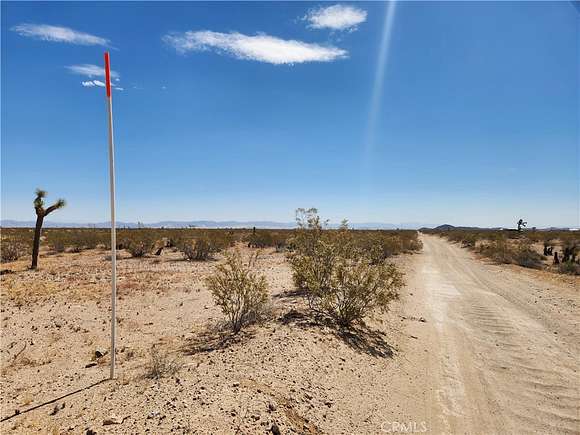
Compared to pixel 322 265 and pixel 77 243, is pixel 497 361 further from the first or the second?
pixel 77 243

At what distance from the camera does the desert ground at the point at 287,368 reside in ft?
15.4

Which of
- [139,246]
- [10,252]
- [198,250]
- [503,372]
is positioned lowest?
[503,372]

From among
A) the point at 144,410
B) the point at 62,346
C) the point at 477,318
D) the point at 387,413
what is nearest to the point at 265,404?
the point at 144,410

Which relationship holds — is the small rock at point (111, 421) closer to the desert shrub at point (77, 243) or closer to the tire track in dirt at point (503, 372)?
the tire track in dirt at point (503, 372)

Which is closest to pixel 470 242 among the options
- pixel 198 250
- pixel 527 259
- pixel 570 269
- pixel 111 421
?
pixel 527 259

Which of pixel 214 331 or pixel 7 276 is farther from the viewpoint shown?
pixel 7 276

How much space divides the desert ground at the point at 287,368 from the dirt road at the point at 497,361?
0.10ft

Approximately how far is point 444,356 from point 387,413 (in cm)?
293

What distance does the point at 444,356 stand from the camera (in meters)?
7.67

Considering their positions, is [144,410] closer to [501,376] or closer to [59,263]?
[501,376]

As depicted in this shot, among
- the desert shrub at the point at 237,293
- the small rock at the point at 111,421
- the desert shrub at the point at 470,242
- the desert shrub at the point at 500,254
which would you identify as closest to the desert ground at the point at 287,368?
the small rock at the point at 111,421

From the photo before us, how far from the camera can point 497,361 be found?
752 centimetres

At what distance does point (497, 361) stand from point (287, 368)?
4.48 meters

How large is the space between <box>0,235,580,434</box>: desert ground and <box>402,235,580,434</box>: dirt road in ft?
0.10
